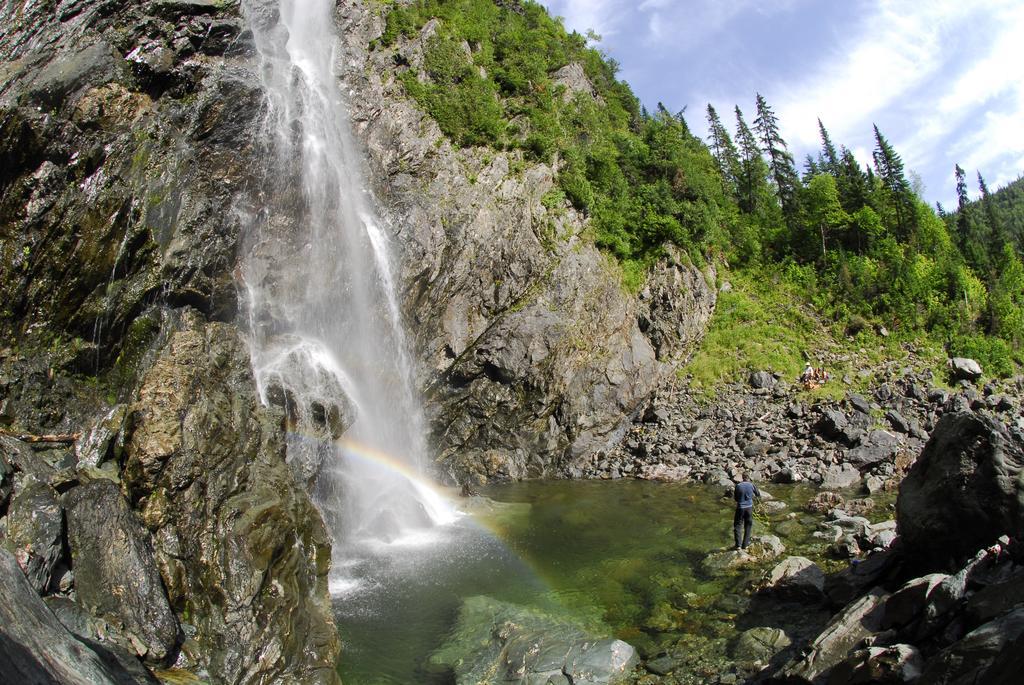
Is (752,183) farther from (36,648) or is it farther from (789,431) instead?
(36,648)

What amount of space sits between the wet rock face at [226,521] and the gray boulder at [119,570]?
1.40 ft

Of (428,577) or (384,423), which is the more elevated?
(384,423)

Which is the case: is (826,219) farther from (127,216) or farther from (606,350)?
(127,216)

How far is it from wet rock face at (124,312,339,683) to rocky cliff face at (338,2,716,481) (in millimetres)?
12025

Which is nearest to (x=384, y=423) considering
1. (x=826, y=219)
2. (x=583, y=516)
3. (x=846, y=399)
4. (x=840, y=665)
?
(x=583, y=516)

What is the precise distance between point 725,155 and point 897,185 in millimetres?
19495

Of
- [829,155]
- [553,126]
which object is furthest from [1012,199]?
[553,126]

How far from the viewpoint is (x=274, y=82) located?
2438 cm

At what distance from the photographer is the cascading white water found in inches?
725

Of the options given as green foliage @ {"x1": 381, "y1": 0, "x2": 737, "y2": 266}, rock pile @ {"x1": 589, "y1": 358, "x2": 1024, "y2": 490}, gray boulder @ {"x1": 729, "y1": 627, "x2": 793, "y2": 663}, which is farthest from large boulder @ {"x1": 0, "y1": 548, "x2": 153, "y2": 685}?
green foliage @ {"x1": 381, "y1": 0, "x2": 737, "y2": 266}

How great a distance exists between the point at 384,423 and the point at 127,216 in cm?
1092

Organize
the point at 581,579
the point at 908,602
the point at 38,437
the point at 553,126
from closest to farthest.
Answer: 1. the point at 908,602
2. the point at 38,437
3. the point at 581,579
4. the point at 553,126

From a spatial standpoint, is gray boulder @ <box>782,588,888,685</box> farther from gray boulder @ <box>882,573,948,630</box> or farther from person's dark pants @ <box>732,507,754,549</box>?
person's dark pants @ <box>732,507,754,549</box>

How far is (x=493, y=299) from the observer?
2772 centimetres
